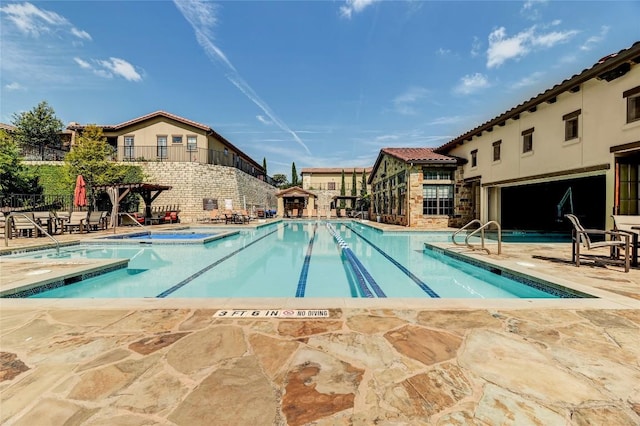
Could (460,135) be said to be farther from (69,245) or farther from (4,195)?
(4,195)

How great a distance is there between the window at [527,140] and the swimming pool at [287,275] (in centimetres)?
691

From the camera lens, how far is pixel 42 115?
117 ft

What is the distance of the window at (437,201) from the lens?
707 inches

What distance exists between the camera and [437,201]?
59.1ft

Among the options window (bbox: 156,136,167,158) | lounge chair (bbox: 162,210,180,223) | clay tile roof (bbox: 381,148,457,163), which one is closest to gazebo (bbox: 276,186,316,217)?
window (bbox: 156,136,167,158)

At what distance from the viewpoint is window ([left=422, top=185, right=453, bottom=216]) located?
18.0 m

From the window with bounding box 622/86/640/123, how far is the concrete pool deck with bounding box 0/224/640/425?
7.69 meters

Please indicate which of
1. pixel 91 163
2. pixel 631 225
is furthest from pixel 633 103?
pixel 91 163

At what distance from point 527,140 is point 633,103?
4631 mm

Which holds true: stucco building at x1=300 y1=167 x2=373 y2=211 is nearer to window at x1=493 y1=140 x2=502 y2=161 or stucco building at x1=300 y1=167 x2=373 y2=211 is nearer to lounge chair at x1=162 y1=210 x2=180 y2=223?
lounge chair at x1=162 y1=210 x2=180 y2=223

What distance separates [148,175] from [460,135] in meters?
24.2

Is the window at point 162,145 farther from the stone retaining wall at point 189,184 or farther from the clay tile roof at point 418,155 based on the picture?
the clay tile roof at point 418,155

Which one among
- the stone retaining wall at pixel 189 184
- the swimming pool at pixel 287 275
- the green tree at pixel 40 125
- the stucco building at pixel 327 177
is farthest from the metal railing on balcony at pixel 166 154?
the stucco building at pixel 327 177

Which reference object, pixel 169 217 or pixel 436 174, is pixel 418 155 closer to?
pixel 436 174
